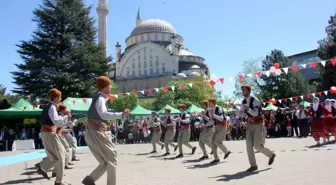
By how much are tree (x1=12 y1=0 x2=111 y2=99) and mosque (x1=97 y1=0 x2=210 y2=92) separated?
50504 millimetres

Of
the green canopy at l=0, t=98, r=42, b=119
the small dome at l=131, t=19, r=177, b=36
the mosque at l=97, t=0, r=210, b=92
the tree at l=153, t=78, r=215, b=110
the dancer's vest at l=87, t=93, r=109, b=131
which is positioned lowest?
the dancer's vest at l=87, t=93, r=109, b=131

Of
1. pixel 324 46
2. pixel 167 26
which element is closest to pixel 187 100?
pixel 324 46

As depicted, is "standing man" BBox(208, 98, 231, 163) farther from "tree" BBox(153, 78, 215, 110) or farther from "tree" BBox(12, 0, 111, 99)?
"tree" BBox(153, 78, 215, 110)

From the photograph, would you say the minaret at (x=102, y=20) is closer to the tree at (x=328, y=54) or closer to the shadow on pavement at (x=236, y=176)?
the tree at (x=328, y=54)

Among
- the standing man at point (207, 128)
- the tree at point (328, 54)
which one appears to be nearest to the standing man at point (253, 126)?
the standing man at point (207, 128)

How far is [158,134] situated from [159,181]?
7.94 metres

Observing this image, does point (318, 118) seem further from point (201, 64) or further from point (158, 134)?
point (201, 64)

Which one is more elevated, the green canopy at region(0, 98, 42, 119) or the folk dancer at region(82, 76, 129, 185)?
the green canopy at region(0, 98, 42, 119)

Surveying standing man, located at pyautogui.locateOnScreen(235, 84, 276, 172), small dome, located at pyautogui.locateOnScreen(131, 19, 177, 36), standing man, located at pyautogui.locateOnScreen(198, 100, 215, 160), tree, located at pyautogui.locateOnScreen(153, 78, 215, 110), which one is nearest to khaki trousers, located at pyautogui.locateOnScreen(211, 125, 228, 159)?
standing man, located at pyautogui.locateOnScreen(198, 100, 215, 160)

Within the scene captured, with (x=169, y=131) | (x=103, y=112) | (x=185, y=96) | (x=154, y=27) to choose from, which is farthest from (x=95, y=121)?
(x=154, y=27)

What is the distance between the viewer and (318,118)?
49.1 ft

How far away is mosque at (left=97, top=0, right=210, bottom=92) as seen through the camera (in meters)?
94.7

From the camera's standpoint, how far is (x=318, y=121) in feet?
48.6

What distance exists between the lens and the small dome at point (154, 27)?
103062 mm
